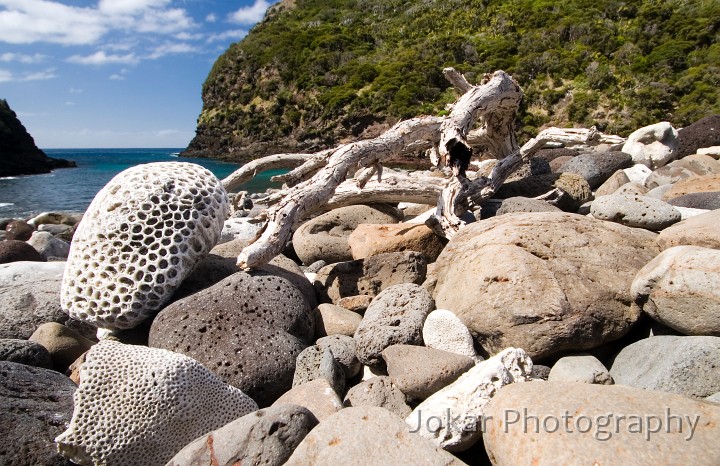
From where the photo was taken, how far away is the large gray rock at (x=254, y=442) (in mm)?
2244

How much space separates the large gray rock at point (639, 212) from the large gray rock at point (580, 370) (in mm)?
2357

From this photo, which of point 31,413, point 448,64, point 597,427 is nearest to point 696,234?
point 597,427

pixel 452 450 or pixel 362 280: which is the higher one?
pixel 362 280

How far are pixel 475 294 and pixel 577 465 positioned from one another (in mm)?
1799

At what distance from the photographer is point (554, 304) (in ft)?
10.6

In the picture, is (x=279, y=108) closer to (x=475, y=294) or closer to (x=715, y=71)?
(x=715, y=71)

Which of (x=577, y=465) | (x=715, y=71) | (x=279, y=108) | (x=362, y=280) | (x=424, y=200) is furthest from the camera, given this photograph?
(x=279, y=108)

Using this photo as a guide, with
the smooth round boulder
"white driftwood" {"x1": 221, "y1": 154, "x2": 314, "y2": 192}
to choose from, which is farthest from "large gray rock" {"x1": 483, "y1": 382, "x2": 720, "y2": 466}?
the smooth round boulder

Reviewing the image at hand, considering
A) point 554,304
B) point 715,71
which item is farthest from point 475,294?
point 715,71

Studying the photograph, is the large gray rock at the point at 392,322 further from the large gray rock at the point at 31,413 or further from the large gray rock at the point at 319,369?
the large gray rock at the point at 31,413

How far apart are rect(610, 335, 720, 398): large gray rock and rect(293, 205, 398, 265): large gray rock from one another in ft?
11.7

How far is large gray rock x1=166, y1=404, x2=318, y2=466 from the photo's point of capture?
224cm

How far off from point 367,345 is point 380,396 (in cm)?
46

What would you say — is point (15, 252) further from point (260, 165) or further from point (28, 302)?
point (260, 165)
